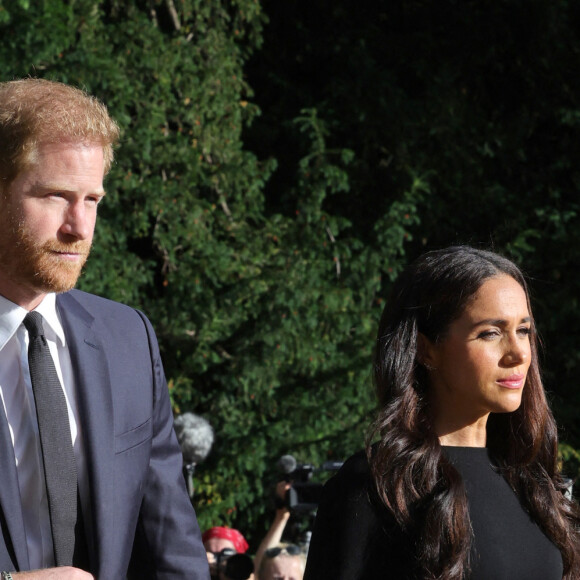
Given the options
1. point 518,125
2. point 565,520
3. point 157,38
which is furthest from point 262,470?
point 565,520

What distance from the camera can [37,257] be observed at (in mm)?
1839

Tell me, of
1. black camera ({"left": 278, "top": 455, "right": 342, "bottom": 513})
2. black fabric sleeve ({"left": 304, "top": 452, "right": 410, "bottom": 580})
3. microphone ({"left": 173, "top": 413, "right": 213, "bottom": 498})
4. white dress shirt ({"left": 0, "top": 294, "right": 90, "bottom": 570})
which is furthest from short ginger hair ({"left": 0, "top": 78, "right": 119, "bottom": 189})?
microphone ({"left": 173, "top": 413, "right": 213, "bottom": 498})

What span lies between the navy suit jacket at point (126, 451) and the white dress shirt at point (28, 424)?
0.02 m

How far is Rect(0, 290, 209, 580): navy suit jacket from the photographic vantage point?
6.34 ft

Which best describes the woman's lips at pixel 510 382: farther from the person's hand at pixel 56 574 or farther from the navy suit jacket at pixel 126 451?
the person's hand at pixel 56 574

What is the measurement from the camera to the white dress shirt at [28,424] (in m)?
1.87

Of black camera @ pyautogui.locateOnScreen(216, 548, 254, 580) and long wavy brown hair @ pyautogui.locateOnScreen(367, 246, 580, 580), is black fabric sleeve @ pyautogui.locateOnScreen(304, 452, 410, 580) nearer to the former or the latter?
long wavy brown hair @ pyautogui.locateOnScreen(367, 246, 580, 580)

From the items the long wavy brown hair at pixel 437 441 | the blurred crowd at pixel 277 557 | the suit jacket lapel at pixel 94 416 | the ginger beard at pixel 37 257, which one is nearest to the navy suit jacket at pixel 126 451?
the suit jacket lapel at pixel 94 416

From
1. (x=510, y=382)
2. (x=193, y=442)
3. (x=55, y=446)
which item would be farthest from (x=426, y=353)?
(x=193, y=442)

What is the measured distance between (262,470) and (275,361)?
2.47ft

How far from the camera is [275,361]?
23.3 feet

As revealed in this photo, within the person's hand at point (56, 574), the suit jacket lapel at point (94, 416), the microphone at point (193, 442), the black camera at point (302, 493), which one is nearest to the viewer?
the person's hand at point (56, 574)

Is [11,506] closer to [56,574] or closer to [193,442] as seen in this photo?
[56,574]

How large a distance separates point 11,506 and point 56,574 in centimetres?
14
